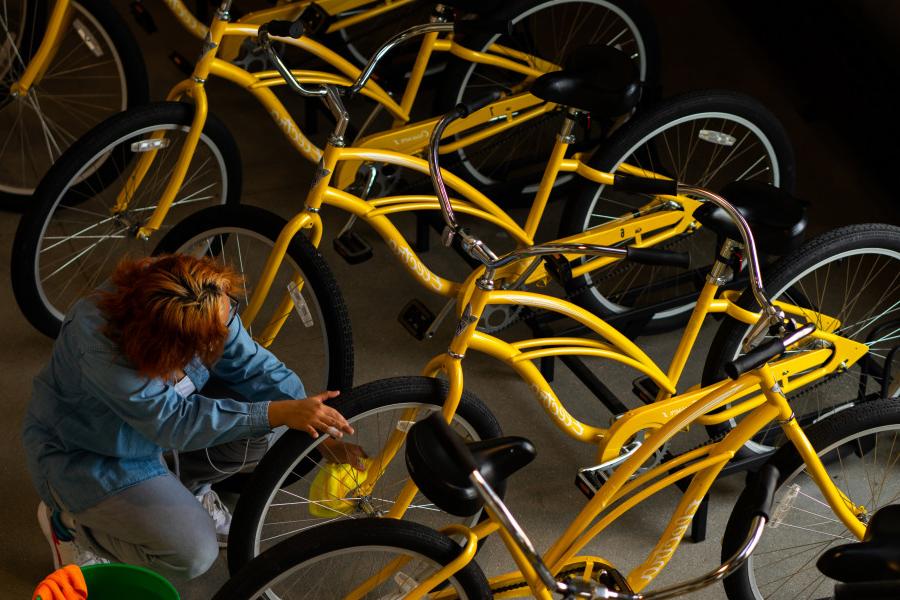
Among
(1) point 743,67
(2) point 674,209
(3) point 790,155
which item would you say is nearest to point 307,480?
(2) point 674,209

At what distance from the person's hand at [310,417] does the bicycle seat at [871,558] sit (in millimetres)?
1011

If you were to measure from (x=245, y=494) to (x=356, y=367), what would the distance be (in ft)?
3.20

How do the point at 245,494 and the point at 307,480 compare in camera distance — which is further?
the point at 307,480

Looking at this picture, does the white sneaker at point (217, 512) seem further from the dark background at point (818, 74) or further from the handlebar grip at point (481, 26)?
the dark background at point (818, 74)

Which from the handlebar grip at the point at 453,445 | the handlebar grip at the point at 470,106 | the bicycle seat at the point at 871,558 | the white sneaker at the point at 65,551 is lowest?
the white sneaker at the point at 65,551

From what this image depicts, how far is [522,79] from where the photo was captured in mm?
3902

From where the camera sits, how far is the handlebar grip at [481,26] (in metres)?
2.88

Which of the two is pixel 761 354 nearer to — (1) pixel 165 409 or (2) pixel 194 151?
(1) pixel 165 409

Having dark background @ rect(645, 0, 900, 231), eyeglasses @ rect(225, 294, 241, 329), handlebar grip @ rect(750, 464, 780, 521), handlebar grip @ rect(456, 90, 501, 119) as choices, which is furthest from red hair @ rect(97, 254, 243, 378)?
dark background @ rect(645, 0, 900, 231)

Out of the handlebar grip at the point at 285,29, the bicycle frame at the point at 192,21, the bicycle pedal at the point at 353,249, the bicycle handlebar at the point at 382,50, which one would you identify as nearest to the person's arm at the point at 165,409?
the bicycle pedal at the point at 353,249

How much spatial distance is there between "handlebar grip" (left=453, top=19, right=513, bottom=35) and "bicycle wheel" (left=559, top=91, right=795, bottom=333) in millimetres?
460

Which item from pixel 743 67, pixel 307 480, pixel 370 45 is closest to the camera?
pixel 307 480

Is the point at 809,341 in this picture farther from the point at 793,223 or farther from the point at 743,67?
the point at 743,67

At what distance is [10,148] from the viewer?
3.93 m
